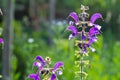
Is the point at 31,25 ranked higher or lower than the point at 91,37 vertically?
higher

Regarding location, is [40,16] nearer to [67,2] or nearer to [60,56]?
[67,2]

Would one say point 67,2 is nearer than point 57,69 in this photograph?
No

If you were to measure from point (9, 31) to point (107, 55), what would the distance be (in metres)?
4.14

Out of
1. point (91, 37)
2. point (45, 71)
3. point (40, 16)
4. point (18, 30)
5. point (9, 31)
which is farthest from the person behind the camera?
point (40, 16)

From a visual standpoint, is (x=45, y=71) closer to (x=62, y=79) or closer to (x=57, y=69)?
(x=57, y=69)

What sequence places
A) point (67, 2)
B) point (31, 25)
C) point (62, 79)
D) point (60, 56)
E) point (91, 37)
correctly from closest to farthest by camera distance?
point (91, 37) < point (62, 79) < point (60, 56) < point (31, 25) < point (67, 2)

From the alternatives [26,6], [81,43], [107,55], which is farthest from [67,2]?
[81,43]

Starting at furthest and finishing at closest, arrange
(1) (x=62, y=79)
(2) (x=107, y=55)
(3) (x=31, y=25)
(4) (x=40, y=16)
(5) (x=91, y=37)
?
(4) (x=40, y=16)
(3) (x=31, y=25)
(2) (x=107, y=55)
(1) (x=62, y=79)
(5) (x=91, y=37)

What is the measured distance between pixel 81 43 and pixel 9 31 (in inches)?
84.8

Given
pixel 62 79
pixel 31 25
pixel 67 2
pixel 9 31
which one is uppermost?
pixel 67 2

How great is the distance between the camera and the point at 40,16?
2341cm

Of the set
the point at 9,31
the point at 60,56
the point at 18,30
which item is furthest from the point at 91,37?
the point at 18,30

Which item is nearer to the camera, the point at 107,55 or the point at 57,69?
the point at 57,69

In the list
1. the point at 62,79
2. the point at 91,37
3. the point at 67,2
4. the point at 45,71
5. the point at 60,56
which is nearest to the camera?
the point at 45,71
